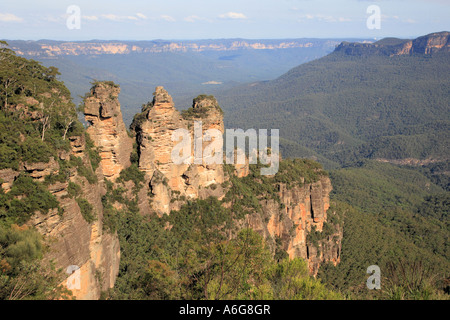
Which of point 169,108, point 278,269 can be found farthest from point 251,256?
point 169,108

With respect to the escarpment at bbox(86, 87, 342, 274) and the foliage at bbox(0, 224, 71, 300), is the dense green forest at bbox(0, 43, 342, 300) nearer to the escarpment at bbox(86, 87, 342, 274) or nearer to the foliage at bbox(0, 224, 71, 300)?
the foliage at bbox(0, 224, 71, 300)

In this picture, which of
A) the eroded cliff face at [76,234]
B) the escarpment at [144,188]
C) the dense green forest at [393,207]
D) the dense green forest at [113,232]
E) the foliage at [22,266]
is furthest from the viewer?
the dense green forest at [393,207]

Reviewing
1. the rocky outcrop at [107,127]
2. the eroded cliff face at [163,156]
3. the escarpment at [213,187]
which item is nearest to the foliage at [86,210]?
the rocky outcrop at [107,127]

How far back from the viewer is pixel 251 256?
21.9m

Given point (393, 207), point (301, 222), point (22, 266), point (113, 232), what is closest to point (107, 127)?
point (113, 232)

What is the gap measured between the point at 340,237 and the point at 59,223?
39.5 meters

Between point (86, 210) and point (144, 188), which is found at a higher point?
point (86, 210)

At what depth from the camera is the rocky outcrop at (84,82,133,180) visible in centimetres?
2645

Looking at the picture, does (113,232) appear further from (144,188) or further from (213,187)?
(213,187)

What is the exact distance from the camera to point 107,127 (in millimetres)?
26953

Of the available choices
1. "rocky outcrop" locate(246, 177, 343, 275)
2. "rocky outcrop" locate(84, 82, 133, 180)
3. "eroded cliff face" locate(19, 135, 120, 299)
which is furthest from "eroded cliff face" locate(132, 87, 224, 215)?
"rocky outcrop" locate(246, 177, 343, 275)

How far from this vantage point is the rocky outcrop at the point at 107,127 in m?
26.5


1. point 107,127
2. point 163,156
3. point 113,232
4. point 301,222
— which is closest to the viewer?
point 113,232

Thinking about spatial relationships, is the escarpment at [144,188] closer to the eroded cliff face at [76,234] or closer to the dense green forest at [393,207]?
the eroded cliff face at [76,234]
